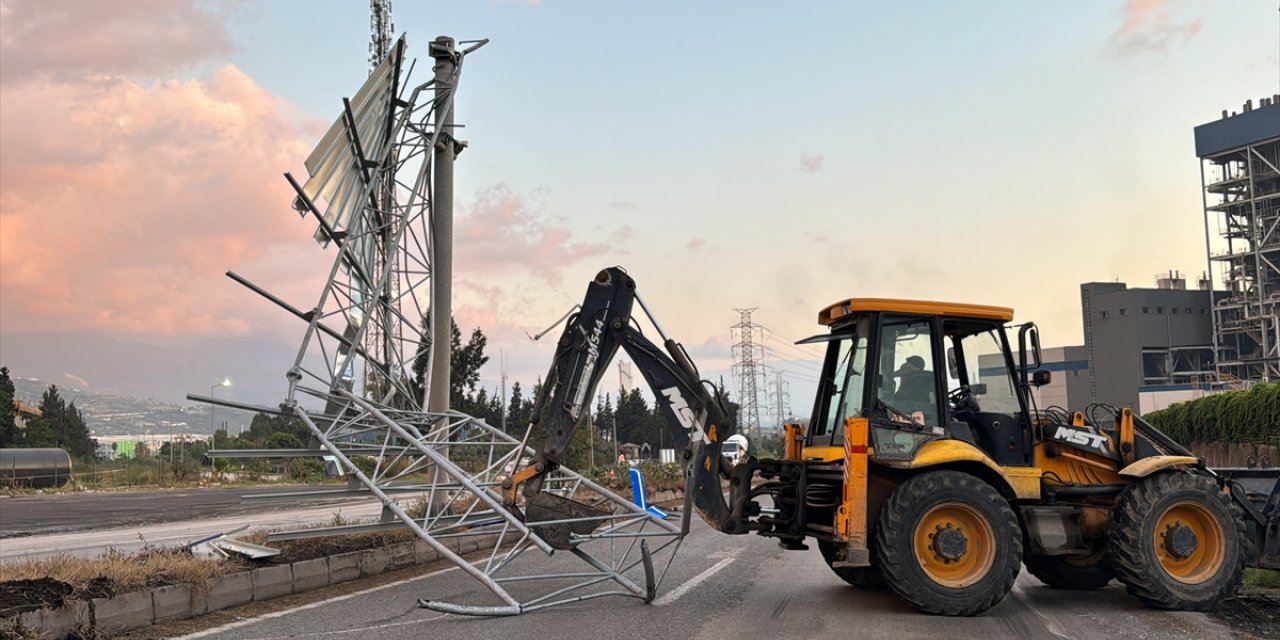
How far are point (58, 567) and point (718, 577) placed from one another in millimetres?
7060

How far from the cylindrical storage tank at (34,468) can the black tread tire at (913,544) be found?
136 feet

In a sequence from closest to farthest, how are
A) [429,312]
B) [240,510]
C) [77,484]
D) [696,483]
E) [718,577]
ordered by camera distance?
[696,483] → [718,577] → [429,312] → [240,510] → [77,484]

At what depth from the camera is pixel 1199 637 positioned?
27.9ft

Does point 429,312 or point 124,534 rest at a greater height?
point 429,312

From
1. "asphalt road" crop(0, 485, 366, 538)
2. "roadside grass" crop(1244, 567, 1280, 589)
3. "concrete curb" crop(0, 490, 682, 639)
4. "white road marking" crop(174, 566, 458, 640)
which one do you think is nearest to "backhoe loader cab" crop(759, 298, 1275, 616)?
"roadside grass" crop(1244, 567, 1280, 589)

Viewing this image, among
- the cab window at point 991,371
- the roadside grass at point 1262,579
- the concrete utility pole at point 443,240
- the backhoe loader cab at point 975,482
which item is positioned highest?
the concrete utility pole at point 443,240

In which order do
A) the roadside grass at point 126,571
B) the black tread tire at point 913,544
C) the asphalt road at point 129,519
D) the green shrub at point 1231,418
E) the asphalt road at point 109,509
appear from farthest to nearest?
1. the green shrub at point 1231,418
2. the asphalt road at point 109,509
3. the asphalt road at point 129,519
4. the black tread tire at point 913,544
5. the roadside grass at point 126,571

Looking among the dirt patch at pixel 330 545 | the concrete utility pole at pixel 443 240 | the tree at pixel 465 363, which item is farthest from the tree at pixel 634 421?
the dirt patch at pixel 330 545

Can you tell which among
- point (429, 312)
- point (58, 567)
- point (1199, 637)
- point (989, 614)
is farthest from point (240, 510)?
point (1199, 637)

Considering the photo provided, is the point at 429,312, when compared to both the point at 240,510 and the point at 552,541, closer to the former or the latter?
the point at 552,541

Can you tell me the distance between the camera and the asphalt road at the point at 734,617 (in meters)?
8.63

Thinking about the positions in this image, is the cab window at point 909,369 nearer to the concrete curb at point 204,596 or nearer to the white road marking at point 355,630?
the white road marking at point 355,630

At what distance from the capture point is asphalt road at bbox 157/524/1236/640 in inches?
340

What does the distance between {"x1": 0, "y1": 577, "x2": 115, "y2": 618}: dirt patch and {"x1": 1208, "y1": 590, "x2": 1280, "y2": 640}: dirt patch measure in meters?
10.1
